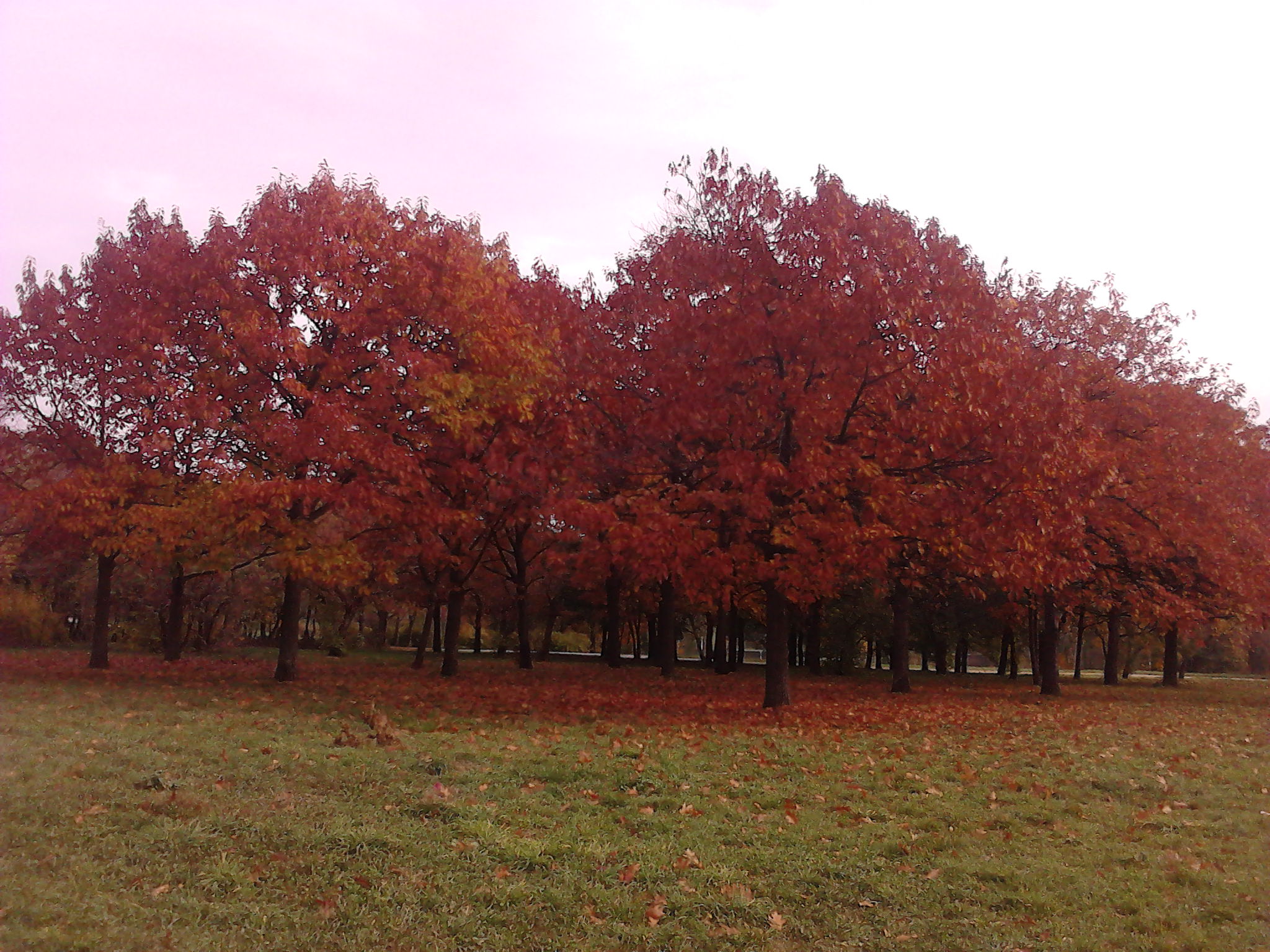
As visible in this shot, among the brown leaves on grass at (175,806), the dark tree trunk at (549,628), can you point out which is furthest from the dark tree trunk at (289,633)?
the dark tree trunk at (549,628)

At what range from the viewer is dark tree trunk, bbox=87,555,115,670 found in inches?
835

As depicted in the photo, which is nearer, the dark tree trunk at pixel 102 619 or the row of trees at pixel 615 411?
the row of trees at pixel 615 411

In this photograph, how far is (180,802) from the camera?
269 inches

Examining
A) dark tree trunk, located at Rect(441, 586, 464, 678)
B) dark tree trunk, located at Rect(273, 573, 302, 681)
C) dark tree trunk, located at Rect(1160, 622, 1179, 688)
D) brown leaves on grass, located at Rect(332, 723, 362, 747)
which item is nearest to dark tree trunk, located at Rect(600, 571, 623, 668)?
dark tree trunk, located at Rect(441, 586, 464, 678)

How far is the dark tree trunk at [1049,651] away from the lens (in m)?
25.7

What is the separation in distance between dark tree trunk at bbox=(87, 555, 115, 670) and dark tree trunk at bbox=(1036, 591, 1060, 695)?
84.8 feet

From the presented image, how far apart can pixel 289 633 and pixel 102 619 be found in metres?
6.00

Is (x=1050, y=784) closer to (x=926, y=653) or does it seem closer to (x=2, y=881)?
(x=2, y=881)

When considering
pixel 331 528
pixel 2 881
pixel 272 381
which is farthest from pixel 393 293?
pixel 2 881

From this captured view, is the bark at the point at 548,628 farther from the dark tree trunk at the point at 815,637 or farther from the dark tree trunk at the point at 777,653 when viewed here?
the dark tree trunk at the point at 777,653

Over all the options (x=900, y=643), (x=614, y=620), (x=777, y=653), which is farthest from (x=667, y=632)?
(x=777, y=653)

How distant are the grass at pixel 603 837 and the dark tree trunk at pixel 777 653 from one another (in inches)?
Answer: 150

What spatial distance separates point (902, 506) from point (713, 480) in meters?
3.47

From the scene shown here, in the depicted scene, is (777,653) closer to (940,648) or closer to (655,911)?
(655,911)
